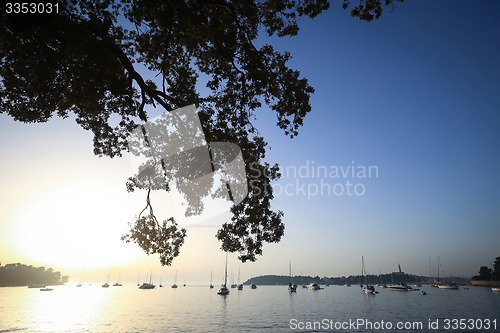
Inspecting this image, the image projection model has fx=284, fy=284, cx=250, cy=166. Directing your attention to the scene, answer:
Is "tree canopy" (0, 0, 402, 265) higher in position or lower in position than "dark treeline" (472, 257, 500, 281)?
higher

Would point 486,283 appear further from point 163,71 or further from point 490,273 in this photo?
point 163,71

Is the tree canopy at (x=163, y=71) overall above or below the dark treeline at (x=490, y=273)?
above

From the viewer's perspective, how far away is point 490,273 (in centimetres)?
16725

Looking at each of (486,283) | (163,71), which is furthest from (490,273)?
(163,71)

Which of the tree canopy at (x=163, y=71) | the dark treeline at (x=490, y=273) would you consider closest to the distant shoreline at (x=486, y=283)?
the dark treeline at (x=490, y=273)

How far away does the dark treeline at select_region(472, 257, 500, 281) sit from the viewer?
15762 cm

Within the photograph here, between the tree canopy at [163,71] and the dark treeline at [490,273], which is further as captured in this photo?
the dark treeline at [490,273]

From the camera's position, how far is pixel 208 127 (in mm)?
12023

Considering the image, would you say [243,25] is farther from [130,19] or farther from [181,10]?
[130,19]

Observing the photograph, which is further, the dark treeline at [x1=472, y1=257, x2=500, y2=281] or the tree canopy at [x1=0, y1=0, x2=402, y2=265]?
the dark treeline at [x1=472, y1=257, x2=500, y2=281]

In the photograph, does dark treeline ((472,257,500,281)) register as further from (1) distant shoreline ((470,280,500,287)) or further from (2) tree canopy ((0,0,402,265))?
(2) tree canopy ((0,0,402,265))

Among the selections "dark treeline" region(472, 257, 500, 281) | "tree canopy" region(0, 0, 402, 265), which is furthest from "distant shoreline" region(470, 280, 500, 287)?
"tree canopy" region(0, 0, 402, 265)

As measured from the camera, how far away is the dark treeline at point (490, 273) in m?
158

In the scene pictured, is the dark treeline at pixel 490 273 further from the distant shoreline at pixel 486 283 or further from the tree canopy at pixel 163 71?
the tree canopy at pixel 163 71
